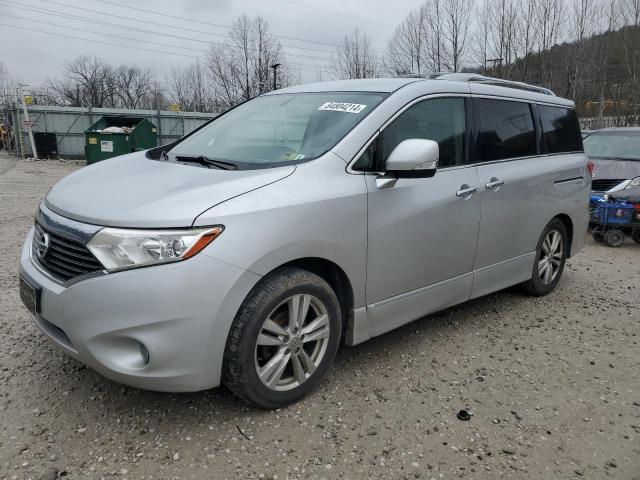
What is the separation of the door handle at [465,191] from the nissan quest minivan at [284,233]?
0.01m

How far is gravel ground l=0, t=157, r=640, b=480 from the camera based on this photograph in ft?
8.05

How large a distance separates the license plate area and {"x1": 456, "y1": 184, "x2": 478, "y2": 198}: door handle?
2573 millimetres

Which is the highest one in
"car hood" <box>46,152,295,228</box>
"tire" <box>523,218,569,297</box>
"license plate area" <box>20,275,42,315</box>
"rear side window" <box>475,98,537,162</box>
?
"rear side window" <box>475,98,537,162</box>

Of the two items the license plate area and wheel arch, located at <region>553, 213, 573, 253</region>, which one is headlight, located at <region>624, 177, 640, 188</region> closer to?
wheel arch, located at <region>553, 213, 573, 253</region>

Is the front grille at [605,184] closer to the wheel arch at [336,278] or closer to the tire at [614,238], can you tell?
the tire at [614,238]

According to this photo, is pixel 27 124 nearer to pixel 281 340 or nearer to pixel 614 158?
pixel 614 158

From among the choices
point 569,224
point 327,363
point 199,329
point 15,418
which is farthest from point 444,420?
point 569,224

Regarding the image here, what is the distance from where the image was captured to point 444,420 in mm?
2859

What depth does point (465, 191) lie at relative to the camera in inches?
141

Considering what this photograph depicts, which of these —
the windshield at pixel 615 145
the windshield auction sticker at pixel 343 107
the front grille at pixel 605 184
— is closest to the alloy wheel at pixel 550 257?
the windshield auction sticker at pixel 343 107

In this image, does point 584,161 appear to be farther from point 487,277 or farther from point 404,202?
point 404,202

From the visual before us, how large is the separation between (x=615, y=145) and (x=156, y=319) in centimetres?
901

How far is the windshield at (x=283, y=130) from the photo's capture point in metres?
3.07

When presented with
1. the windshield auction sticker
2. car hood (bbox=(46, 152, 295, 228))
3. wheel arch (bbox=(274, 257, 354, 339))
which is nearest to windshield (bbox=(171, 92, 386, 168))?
the windshield auction sticker
